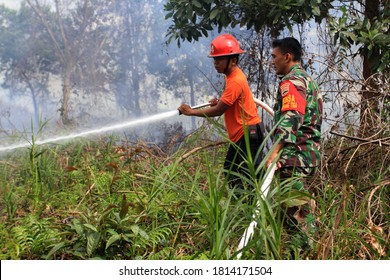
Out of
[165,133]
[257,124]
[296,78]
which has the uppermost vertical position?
[296,78]

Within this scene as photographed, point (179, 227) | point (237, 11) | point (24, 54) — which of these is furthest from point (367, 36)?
point (24, 54)

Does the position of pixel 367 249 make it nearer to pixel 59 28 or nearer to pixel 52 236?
pixel 52 236

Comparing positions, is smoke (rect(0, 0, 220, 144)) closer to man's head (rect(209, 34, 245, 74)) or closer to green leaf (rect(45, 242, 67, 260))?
man's head (rect(209, 34, 245, 74))

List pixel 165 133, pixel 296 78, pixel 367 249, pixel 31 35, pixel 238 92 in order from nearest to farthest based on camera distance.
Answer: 1. pixel 367 249
2. pixel 296 78
3. pixel 238 92
4. pixel 165 133
5. pixel 31 35

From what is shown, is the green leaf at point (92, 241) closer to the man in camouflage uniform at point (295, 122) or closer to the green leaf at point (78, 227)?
the green leaf at point (78, 227)

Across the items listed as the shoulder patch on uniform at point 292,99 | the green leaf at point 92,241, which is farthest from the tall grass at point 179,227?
the shoulder patch on uniform at point 292,99

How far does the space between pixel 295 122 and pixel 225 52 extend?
43.4 inches

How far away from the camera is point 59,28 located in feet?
47.5

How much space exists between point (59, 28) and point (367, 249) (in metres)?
12.3

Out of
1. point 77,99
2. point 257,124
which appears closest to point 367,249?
point 257,124

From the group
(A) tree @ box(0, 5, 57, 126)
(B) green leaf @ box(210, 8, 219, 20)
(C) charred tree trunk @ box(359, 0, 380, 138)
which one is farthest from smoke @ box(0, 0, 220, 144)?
(B) green leaf @ box(210, 8, 219, 20)

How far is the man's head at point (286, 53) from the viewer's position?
12.9 ft

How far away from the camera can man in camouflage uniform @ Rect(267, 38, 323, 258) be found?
12.3ft

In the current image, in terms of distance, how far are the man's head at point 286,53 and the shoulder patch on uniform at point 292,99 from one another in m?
0.19
